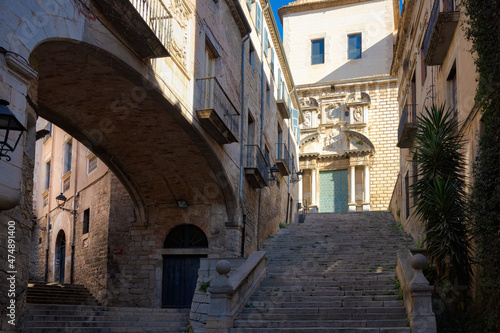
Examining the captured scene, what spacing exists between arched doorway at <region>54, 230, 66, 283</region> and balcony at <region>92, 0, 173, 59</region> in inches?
498

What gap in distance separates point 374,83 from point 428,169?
21.4 meters

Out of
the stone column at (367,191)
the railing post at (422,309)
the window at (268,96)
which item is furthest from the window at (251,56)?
the stone column at (367,191)

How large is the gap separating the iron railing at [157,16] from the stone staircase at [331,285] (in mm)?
5603

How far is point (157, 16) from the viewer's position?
11.4m

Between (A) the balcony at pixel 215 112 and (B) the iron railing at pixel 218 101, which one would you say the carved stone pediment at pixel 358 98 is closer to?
(B) the iron railing at pixel 218 101

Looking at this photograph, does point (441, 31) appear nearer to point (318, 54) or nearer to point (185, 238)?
point (185, 238)

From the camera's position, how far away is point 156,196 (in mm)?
17125

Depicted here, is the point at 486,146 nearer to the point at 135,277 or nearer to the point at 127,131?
the point at 127,131

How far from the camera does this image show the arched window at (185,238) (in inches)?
671

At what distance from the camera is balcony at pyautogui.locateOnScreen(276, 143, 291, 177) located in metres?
22.8

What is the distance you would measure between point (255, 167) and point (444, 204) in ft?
25.4

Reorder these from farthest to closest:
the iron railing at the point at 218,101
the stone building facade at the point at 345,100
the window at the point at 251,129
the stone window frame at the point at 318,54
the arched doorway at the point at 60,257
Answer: the stone window frame at the point at 318,54 → the stone building facade at the point at 345,100 → the arched doorway at the point at 60,257 → the window at the point at 251,129 → the iron railing at the point at 218,101

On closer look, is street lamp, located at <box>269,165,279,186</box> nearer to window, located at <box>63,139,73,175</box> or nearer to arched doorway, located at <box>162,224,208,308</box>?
arched doorway, located at <box>162,224,208,308</box>

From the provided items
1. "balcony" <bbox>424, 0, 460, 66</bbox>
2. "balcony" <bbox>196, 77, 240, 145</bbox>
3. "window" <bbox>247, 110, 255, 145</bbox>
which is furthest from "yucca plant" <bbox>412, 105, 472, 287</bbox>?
"window" <bbox>247, 110, 255, 145</bbox>
